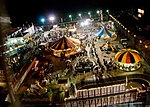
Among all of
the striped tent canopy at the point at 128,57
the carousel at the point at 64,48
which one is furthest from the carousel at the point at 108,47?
the striped tent canopy at the point at 128,57

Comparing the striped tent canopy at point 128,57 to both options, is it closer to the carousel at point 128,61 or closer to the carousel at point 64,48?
the carousel at point 128,61

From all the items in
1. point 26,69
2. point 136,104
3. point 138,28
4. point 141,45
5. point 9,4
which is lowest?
point 136,104

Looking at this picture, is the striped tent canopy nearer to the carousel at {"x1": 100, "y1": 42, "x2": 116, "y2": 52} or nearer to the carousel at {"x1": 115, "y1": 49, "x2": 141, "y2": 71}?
the carousel at {"x1": 115, "y1": 49, "x2": 141, "y2": 71}

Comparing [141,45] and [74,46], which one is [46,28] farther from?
[141,45]

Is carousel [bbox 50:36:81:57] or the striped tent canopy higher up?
carousel [bbox 50:36:81:57]

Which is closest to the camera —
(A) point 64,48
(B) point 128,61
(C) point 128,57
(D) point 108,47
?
(B) point 128,61

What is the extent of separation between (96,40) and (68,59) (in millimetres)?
6103

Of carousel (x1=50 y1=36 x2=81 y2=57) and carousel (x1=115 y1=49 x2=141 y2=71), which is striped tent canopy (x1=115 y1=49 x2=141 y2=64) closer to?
carousel (x1=115 y1=49 x2=141 y2=71)

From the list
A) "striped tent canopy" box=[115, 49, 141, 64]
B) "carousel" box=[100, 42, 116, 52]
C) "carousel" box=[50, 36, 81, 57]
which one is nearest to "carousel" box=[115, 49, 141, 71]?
"striped tent canopy" box=[115, 49, 141, 64]

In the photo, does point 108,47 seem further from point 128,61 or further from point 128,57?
point 128,61

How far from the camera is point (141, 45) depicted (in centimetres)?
2103

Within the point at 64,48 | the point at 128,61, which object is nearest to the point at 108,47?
the point at 64,48

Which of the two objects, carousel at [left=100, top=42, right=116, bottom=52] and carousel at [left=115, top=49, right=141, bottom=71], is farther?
carousel at [left=100, top=42, right=116, bottom=52]

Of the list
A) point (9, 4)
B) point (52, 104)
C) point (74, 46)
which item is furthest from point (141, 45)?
point (9, 4)
